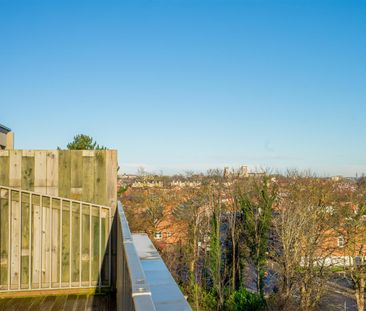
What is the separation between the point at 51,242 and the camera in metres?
3.98

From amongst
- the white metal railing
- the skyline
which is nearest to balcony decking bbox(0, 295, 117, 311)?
the white metal railing

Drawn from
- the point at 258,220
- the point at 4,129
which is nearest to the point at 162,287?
the point at 4,129

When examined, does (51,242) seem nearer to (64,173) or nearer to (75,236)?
(75,236)

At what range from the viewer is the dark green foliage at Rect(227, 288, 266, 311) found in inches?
502

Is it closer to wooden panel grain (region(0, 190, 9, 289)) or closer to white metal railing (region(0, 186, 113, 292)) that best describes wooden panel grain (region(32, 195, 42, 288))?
white metal railing (region(0, 186, 113, 292))

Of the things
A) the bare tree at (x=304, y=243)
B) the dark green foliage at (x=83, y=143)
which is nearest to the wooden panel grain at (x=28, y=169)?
the dark green foliage at (x=83, y=143)

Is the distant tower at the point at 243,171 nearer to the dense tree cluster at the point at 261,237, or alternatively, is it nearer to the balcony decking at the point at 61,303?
the dense tree cluster at the point at 261,237

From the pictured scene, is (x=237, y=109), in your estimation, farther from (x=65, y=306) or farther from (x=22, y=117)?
(x=65, y=306)

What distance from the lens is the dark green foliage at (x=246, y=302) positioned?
12742 millimetres

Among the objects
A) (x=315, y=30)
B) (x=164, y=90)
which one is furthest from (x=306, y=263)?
(x=164, y=90)

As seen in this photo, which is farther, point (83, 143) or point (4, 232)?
point (83, 143)

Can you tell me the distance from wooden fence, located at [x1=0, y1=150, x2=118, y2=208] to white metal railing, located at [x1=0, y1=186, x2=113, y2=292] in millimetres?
94

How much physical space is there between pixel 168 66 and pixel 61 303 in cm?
1334

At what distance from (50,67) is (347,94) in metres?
19.2
